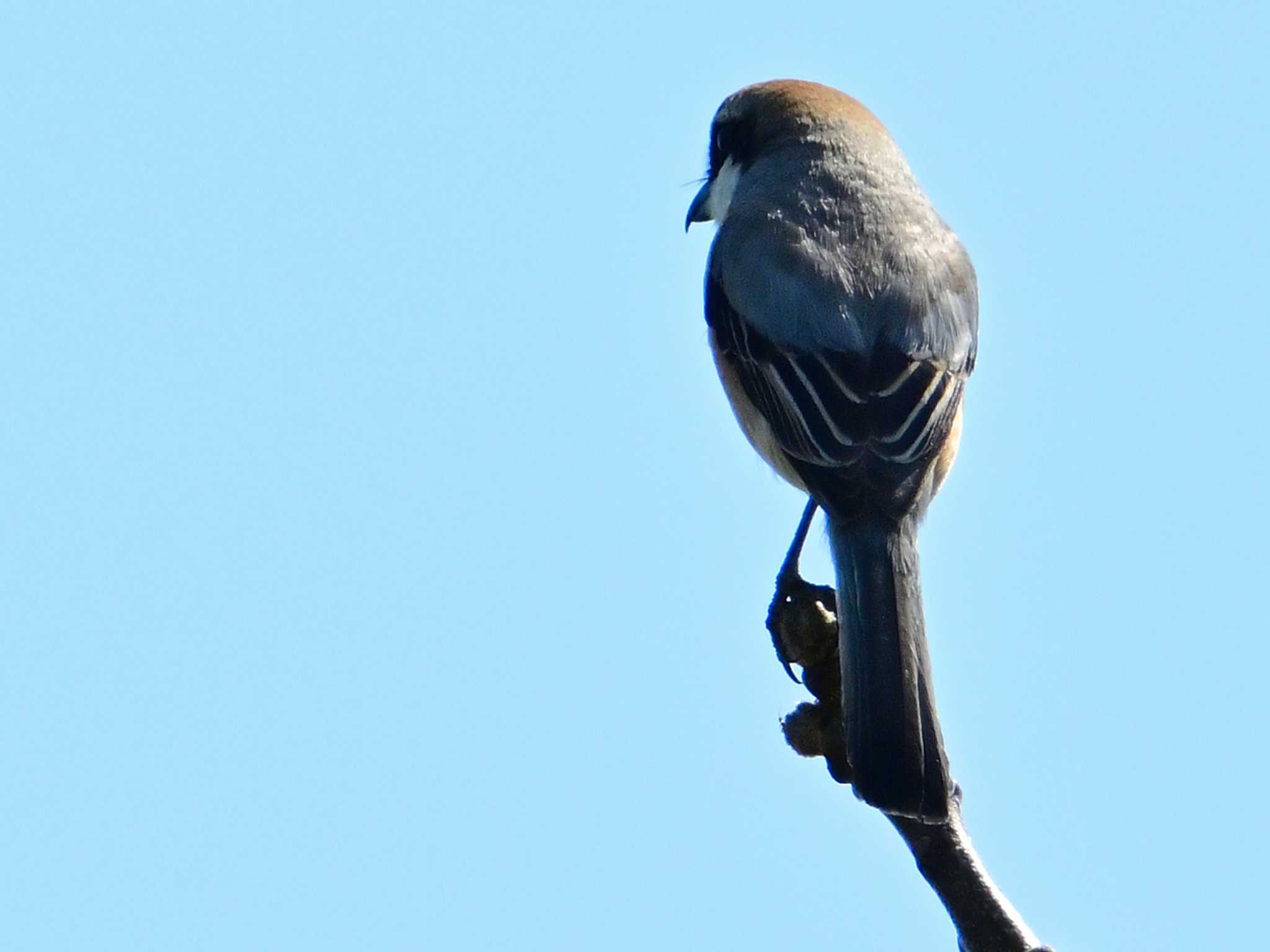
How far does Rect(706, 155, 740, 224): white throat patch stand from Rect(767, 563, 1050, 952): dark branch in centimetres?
182

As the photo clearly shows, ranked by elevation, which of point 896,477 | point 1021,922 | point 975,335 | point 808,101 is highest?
point 808,101

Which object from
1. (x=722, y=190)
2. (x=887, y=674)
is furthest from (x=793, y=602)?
(x=722, y=190)

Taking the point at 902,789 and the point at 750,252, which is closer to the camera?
the point at 902,789

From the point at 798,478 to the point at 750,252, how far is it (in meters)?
0.89

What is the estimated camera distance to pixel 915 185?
678 cm

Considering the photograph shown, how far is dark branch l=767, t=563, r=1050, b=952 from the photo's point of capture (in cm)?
354

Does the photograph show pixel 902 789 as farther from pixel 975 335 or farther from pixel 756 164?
pixel 756 164

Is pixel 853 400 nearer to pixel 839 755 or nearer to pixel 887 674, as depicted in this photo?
pixel 887 674

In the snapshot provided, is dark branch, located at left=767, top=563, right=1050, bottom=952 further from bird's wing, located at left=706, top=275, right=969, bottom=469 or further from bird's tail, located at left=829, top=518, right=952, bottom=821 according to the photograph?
bird's wing, located at left=706, top=275, right=969, bottom=469

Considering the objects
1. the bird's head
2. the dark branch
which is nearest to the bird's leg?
the dark branch

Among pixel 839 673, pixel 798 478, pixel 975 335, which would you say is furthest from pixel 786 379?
pixel 839 673

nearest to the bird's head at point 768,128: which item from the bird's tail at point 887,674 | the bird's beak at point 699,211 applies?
the bird's beak at point 699,211

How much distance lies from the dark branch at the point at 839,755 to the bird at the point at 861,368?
0.11 metres

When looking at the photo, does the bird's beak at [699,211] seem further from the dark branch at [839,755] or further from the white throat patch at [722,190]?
the dark branch at [839,755]
